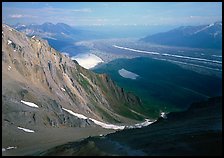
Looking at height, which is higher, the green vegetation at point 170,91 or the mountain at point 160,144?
the mountain at point 160,144

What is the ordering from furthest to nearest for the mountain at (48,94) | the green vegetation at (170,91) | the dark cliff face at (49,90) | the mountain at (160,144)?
the green vegetation at (170,91), the dark cliff face at (49,90), the mountain at (48,94), the mountain at (160,144)

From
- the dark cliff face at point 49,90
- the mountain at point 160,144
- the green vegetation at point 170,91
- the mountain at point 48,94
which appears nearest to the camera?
the mountain at point 160,144

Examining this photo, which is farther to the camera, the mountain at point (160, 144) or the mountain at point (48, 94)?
the mountain at point (48, 94)

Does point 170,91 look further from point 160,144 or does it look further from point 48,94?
point 160,144

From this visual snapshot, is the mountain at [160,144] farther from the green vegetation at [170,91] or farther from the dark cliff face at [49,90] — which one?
the green vegetation at [170,91]

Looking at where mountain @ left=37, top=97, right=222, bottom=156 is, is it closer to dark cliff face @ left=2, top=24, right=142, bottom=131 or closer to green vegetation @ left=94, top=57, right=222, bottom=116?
dark cliff face @ left=2, top=24, right=142, bottom=131

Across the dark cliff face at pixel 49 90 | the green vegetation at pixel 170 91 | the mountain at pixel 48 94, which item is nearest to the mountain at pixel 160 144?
the mountain at pixel 48 94

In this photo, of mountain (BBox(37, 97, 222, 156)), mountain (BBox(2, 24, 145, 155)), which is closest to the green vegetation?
mountain (BBox(2, 24, 145, 155))

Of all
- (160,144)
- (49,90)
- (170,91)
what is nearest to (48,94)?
(49,90)
